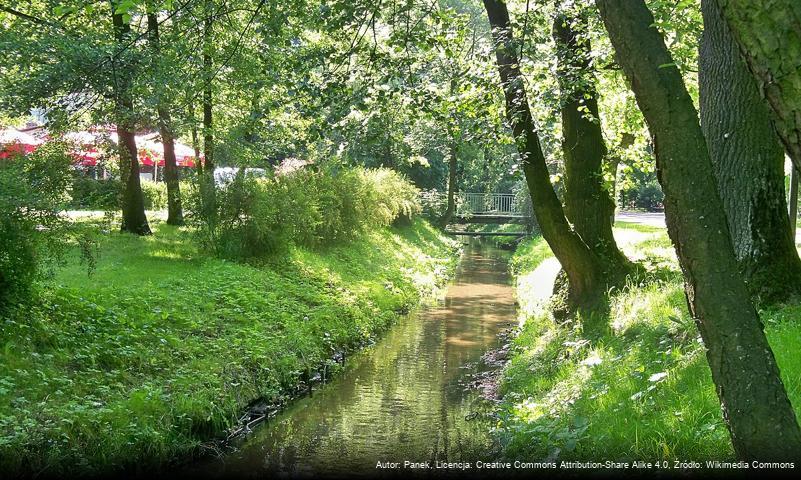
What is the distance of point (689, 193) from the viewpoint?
345 centimetres

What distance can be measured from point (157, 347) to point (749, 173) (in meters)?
7.51

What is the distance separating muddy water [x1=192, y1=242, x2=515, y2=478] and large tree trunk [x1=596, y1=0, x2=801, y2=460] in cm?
443

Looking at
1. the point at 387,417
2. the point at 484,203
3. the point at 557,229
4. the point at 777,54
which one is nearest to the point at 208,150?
the point at 557,229

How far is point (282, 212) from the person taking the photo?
16953mm

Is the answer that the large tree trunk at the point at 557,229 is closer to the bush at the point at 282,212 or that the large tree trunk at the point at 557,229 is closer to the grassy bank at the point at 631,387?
the grassy bank at the point at 631,387

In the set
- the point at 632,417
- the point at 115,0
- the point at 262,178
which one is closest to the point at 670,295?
the point at 632,417

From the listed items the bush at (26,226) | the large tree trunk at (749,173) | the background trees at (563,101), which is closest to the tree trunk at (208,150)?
the background trees at (563,101)

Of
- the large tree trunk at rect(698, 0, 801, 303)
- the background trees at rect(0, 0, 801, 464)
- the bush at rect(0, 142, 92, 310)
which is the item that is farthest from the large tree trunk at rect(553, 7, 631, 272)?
the bush at rect(0, 142, 92, 310)

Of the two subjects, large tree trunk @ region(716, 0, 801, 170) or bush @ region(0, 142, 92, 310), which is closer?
large tree trunk @ region(716, 0, 801, 170)

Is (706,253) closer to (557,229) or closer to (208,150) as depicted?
(557,229)

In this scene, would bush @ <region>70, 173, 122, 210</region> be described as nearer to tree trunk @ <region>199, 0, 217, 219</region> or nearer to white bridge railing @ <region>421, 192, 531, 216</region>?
tree trunk @ <region>199, 0, 217, 219</region>

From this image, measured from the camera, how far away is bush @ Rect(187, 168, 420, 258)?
52.5 ft

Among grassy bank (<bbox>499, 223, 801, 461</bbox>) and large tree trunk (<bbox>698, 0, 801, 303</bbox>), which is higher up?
large tree trunk (<bbox>698, 0, 801, 303</bbox>)

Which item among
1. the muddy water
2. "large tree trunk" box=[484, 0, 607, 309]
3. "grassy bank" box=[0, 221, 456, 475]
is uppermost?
"large tree trunk" box=[484, 0, 607, 309]
